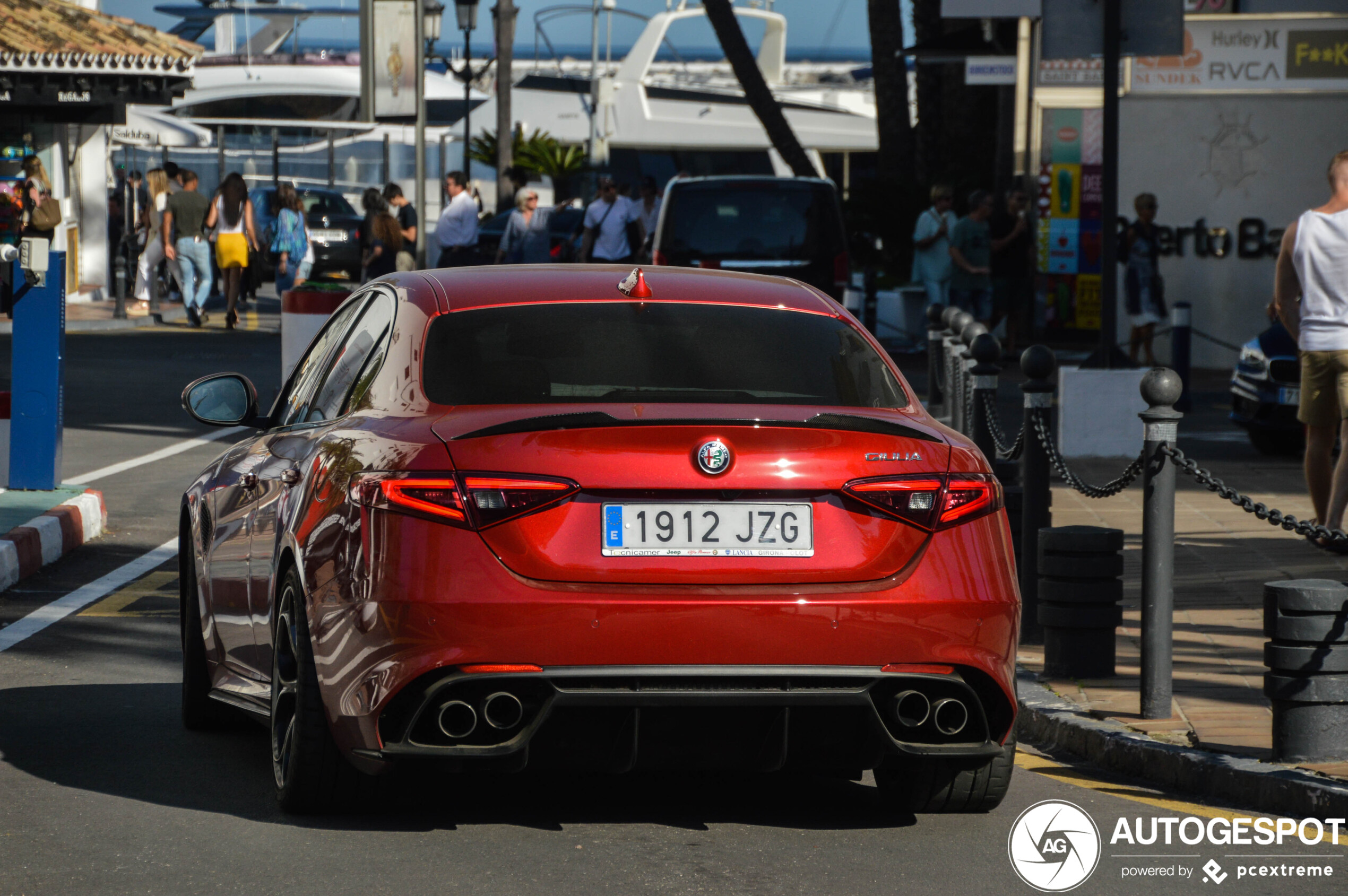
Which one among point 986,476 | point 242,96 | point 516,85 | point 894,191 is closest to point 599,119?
point 516,85

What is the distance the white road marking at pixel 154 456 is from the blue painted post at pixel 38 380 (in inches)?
37.0

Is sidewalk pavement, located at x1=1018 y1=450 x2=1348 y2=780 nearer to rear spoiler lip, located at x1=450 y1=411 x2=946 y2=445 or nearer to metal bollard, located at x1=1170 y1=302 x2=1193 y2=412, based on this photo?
rear spoiler lip, located at x1=450 y1=411 x2=946 y2=445

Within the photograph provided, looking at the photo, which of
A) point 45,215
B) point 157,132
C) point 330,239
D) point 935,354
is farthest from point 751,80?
point 935,354

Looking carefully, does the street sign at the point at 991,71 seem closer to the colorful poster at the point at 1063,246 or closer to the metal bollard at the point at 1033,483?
the colorful poster at the point at 1063,246

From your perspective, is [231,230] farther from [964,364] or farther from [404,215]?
[964,364]

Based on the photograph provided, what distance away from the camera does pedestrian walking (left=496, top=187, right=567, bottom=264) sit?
84.9ft

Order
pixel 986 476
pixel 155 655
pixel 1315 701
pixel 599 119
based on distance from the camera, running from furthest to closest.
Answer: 1. pixel 599 119
2. pixel 155 655
3. pixel 1315 701
4. pixel 986 476

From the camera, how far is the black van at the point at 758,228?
2012 centimetres

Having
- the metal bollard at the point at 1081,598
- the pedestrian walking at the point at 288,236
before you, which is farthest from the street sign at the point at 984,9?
the metal bollard at the point at 1081,598

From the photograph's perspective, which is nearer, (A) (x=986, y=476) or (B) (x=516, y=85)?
(A) (x=986, y=476)

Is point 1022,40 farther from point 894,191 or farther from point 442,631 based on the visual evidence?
point 442,631

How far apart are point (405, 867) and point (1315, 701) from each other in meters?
2.45

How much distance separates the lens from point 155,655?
25.8 ft

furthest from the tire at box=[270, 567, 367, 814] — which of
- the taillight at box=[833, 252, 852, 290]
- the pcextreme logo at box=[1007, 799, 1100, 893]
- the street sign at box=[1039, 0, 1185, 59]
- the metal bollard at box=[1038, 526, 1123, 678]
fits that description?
the taillight at box=[833, 252, 852, 290]
